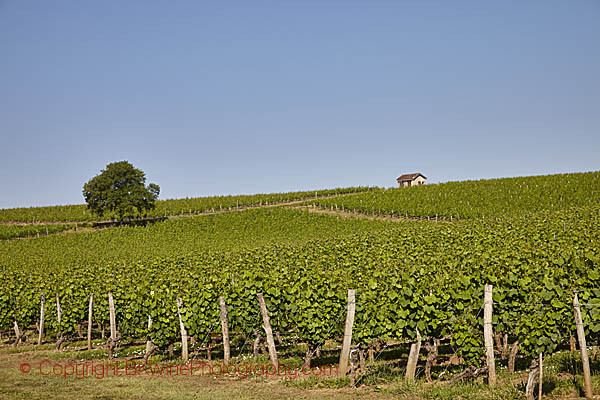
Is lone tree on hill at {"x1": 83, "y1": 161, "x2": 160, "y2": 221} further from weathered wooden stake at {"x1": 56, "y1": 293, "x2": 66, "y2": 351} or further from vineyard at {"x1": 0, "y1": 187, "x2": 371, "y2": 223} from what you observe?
weathered wooden stake at {"x1": 56, "y1": 293, "x2": 66, "y2": 351}

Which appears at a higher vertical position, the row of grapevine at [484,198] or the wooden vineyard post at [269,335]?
the row of grapevine at [484,198]

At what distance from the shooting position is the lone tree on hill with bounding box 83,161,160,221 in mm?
61719

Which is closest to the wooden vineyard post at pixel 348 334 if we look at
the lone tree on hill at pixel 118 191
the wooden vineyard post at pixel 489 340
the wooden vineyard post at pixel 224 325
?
the wooden vineyard post at pixel 489 340

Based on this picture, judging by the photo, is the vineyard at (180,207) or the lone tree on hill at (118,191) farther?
the vineyard at (180,207)

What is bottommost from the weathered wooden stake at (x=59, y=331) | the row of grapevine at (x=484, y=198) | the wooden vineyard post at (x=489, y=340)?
the weathered wooden stake at (x=59, y=331)

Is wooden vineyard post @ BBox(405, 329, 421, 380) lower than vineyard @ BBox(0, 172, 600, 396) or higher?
lower

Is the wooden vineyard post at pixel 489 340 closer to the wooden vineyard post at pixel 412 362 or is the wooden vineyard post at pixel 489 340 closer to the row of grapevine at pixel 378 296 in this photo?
the row of grapevine at pixel 378 296

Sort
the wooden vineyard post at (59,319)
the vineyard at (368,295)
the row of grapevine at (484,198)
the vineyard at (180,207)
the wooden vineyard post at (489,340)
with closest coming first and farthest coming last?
the wooden vineyard post at (489,340), the vineyard at (368,295), the wooden vineyard post at (59,319), the row of grapevine at (484,198), the vineyard at (180,207)

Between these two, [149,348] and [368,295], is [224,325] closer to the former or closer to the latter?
[149,348]

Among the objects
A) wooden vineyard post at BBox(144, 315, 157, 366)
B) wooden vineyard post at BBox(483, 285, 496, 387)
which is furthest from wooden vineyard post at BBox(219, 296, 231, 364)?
wooden vineyard post at BBox(483, 285, 496, 387)

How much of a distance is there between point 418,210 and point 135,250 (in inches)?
1205

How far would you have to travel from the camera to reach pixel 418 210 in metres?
56.4

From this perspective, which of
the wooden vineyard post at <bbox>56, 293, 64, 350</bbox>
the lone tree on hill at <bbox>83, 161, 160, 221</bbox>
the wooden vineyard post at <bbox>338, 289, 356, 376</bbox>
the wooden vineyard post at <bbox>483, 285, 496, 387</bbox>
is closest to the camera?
the wooden vineyard post at <bbox>483, 285, 496, 387</bbox>

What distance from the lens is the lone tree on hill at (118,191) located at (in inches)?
2430
